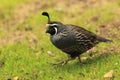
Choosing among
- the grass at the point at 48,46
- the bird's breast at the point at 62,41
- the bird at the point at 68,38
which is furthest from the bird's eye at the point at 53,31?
the grass at the point at 48,46

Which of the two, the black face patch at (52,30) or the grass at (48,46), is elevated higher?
the black face patch at (52,30)

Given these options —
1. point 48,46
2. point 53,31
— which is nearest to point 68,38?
point 53,31

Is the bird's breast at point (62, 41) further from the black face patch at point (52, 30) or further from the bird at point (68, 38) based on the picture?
the black face patch at point (52, 30)

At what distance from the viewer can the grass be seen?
1011cm

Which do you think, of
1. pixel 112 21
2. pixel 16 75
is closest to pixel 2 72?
pixel 16 75

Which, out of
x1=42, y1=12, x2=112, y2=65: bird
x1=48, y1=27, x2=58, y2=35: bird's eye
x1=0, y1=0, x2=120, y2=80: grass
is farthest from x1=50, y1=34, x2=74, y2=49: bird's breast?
x1=0, y1=0, x2=120, y2=80: grass

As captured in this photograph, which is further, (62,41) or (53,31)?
(53,31)

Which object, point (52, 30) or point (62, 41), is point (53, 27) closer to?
point (52, 30)

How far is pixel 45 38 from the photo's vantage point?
13094 millimetres

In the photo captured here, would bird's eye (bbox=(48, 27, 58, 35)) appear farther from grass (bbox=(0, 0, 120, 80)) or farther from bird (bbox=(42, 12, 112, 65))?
grass (bbox=(0, 0, 120, 80))

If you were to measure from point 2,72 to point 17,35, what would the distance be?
11.2 feet

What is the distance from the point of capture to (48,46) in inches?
481

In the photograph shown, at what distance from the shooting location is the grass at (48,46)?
10109 mm

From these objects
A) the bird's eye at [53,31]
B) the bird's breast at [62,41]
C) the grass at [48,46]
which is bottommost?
the grass at [48,46]
